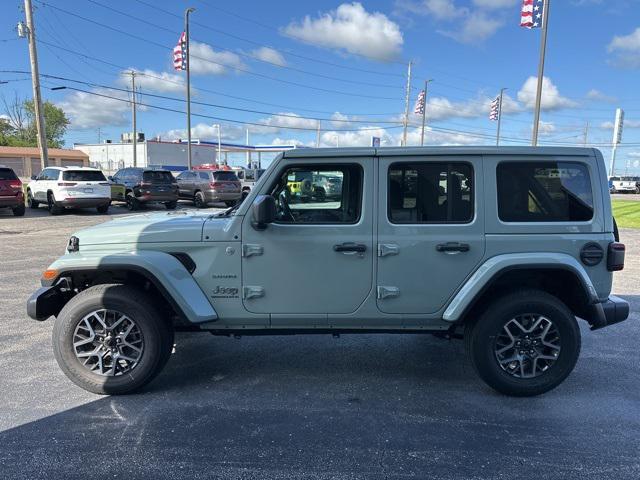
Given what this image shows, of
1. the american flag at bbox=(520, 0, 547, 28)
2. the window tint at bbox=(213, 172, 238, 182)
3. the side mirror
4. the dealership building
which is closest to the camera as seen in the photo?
the side mirror

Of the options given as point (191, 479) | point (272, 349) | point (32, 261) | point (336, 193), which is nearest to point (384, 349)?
point (272, 349)

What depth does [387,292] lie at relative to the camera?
3711 mm

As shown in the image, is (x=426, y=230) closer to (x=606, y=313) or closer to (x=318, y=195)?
(x=318, y=195)

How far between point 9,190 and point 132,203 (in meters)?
5.21

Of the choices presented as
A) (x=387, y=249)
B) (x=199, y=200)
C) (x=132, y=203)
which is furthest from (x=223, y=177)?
(x=387, y=249)

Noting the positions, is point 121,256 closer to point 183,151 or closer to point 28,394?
point 28,394

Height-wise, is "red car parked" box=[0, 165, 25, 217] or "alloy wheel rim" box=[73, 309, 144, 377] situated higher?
"red car parked" box=[0, 165, 25, 217]

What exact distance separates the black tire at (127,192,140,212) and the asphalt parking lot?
53.0 feet

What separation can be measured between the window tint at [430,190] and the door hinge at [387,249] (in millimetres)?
217

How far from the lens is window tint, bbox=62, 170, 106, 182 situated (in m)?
16.9

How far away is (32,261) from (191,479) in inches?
310

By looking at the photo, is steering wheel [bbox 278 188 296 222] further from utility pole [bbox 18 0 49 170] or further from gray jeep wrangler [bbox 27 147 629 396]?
utility pole [bbox 18 0 49 170]

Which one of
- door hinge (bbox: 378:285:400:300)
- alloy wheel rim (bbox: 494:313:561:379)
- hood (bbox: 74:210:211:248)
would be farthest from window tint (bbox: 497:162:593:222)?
hood (bbox: 74:210:211:248)

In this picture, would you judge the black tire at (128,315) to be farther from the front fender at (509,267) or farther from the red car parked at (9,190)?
the red car parked at (9,190)
